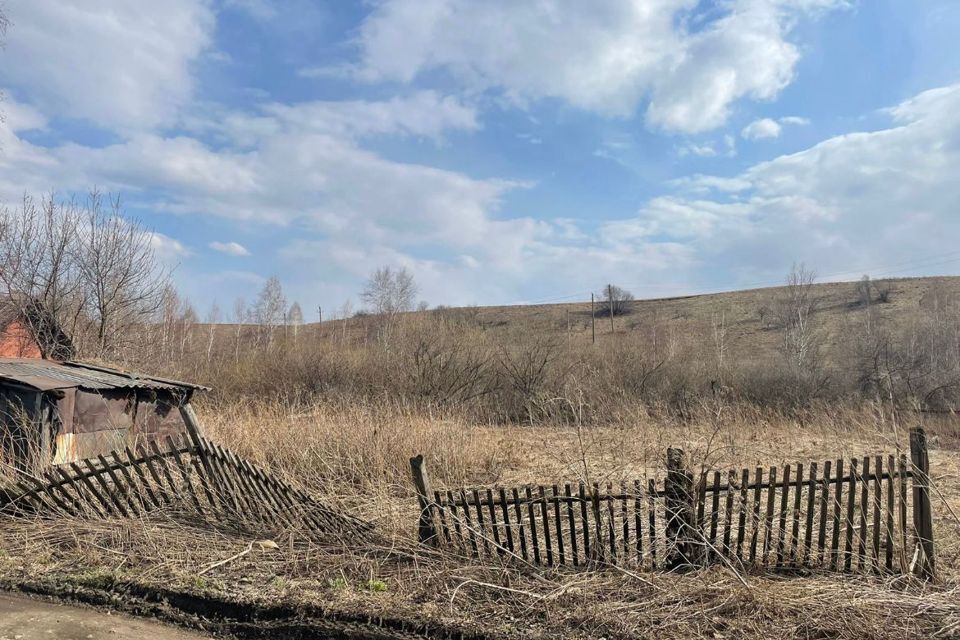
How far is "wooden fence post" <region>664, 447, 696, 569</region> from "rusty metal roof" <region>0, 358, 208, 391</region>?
907 centimetres

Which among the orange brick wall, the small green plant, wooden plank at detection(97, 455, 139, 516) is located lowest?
the small green plant

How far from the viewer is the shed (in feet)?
31.2

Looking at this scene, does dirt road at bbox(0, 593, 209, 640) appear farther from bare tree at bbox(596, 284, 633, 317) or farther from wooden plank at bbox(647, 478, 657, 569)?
bare tree at bbox(596, 284, 633, 317)

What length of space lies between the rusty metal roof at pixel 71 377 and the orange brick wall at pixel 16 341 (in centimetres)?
950

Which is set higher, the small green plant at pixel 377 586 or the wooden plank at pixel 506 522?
the wooden plank at pixel 506 522

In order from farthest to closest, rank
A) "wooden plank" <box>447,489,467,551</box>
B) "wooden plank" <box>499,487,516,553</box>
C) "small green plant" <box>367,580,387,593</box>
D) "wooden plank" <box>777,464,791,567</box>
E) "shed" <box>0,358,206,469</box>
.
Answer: "shed" <box>0,358,206,469</box>
"wooden plank" <box>447,489,467,551</box>
"wooden plank" <box>499,487,516,553</box>
"wooden plank" <box>777,464,791,567</box>
"small green plant" <box>367,580,387,593</box>

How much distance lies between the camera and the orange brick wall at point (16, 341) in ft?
63.6

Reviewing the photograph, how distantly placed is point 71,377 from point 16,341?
1192 cm

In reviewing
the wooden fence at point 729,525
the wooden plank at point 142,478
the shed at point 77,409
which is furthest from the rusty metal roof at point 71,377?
the wooden fence at point 729,525

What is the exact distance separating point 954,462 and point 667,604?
10.6m

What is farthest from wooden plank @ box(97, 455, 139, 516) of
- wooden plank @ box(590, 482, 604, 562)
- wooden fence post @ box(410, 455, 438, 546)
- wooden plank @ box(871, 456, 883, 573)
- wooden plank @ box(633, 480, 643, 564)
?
wooden plank @ box(871, 456, 883, 573)

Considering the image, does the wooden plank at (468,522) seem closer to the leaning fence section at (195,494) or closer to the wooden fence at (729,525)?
the wooden fence at (729,525)

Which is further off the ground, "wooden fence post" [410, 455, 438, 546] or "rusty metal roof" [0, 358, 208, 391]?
"rusty metal roof" [0, 358, 208, 391]

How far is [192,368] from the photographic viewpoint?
2436 centimetres
